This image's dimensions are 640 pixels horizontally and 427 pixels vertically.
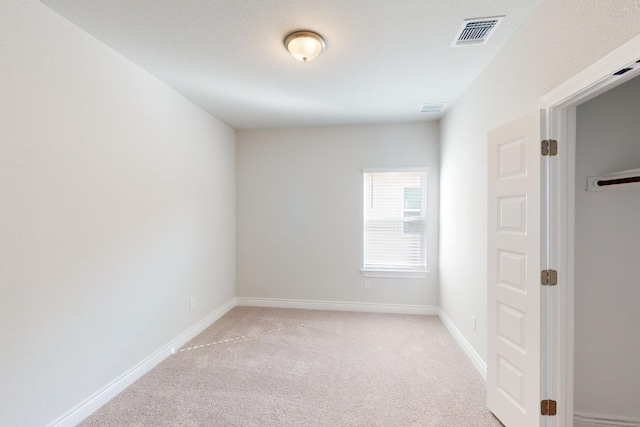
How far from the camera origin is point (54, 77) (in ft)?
6.17

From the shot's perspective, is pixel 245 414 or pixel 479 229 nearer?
pixel 245 414

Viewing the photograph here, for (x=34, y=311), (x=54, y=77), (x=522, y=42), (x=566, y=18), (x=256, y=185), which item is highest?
(x=522, y=42)

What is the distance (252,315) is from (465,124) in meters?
3.65

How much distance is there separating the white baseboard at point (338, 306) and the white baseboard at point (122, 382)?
0.92 metres

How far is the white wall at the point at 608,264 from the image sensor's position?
72.3 inches

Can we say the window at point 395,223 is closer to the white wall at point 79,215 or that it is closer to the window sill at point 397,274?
the window sill at point 397,274

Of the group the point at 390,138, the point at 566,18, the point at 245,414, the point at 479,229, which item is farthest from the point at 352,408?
the point at 390,138

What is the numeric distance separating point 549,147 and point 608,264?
900 millimetres

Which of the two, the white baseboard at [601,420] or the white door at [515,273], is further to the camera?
the white baseboard at [601,420]

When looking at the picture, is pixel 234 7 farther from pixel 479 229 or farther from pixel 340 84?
pixel 479 229

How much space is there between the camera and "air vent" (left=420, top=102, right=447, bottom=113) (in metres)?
3.46

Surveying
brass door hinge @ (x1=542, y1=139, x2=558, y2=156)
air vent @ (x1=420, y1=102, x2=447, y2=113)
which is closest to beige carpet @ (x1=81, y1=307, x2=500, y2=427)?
brass door hinge @ (x1=542, y1=139, x2=558, y2=156)

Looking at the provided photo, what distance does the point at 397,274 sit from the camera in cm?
421

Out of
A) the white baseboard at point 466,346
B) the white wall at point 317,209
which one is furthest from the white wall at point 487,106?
the white wall at point 317,209
